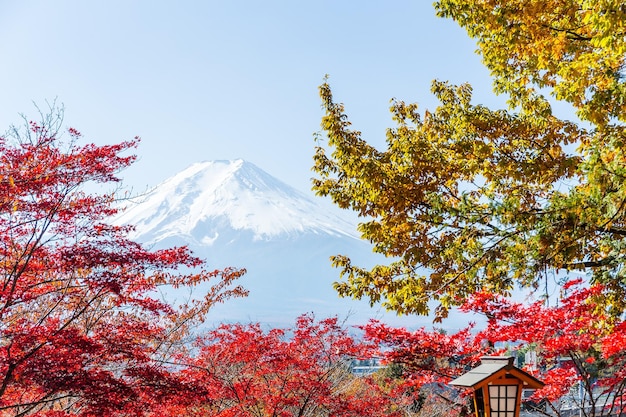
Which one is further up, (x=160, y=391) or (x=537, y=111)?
(x=537, y=111)

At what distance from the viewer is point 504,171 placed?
5977 mm

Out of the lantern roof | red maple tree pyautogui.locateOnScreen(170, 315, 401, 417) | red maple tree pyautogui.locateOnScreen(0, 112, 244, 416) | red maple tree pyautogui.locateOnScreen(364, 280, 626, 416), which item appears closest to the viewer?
the lantern roof

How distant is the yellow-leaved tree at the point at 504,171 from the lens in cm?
464

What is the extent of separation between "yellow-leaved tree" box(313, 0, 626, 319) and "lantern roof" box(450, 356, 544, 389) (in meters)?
1.03

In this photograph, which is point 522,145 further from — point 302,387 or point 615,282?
point 302,387

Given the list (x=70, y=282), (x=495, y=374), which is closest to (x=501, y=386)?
(x=495, y=374)

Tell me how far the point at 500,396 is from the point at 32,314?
6.01 meters

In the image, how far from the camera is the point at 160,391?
6320mm

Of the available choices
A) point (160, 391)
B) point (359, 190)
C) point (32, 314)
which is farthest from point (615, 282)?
point (32, 314)

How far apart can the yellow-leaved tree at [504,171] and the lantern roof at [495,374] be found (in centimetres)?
103

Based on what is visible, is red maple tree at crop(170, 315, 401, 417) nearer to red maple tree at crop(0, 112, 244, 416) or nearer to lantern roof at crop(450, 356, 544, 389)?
red maple tree at crop(0, 112, 244, 416)

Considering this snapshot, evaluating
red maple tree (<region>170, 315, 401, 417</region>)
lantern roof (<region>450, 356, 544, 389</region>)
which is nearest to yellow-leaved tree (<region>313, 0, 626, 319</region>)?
lantern roof (<region>450, 356, 544, 389</region>)

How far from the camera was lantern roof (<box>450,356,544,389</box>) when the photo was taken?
4031 millimetres

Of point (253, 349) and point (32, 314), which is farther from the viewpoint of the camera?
point (253, 349)
